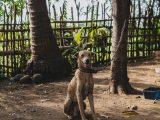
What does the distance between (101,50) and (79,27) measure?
40.5 inches

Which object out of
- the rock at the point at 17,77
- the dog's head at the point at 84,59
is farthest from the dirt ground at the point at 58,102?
the dog's head at the point at 84,59

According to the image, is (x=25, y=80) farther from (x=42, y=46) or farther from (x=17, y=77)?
(x=42, y=46)

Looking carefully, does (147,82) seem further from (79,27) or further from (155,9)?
(155,9)

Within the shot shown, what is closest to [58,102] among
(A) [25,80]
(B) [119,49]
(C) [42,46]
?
(B) [119,49]

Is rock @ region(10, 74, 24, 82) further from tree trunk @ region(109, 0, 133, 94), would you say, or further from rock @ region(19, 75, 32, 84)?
tree trunk @ region(109, 0, 133, 94)

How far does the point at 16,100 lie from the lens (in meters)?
7.57

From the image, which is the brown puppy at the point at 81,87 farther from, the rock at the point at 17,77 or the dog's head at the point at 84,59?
the rock at the point at 17,77

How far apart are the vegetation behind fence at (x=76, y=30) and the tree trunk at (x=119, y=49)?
3.14 m

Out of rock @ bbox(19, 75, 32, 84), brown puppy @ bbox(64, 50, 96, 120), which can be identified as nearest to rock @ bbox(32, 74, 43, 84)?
rock @ bbox(19, 75, 32, 84)

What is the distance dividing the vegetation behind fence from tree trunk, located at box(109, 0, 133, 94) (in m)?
3.14

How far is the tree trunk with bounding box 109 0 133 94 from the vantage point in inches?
303

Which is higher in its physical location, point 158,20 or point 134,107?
point 158,20

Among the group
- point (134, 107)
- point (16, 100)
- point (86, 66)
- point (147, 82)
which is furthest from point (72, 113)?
point (147, 82)

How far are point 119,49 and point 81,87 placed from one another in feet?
7.31
